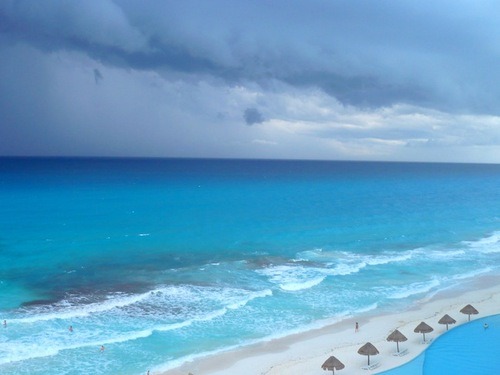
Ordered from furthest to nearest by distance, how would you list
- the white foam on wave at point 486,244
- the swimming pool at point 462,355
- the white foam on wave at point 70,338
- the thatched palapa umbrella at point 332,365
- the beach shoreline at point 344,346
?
the white foam on wave at point 486,244 → the white foam on wave at point 70,338 → the beach shoreline at point 344,346 → the swimming pool at point 462,355 → the thatched palapa umbrella at point 332,365

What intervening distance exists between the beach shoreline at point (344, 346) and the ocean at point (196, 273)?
1022 mm

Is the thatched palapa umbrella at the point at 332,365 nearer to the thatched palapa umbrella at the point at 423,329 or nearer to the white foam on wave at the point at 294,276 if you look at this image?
the thatched palapa umbrella at the point at 423,329

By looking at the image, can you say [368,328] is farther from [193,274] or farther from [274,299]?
[193,274]

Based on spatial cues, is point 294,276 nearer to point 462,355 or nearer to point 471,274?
point 471,274

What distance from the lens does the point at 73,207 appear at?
7662 centimetres

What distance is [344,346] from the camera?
2658 cm

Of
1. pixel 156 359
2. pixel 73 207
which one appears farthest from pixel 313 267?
pixel 73 207

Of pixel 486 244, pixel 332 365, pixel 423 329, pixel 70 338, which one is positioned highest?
pixel 486 244

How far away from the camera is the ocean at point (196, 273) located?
26.6m

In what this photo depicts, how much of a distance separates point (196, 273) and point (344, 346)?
16.2 m

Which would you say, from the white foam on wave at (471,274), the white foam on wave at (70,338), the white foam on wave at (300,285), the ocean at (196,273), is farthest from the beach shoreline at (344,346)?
the white foam on wave at (471,274)

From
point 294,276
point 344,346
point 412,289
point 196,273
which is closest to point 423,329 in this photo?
point 344,346

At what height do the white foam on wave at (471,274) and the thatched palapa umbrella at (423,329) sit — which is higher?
the thatched palapa umbrella at (423,329)

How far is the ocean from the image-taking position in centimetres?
2661
